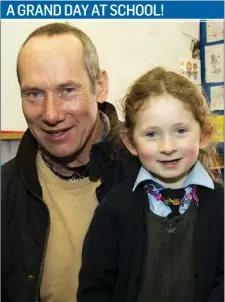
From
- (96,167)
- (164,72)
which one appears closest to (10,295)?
(96,167)

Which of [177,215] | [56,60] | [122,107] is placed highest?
[56,60]

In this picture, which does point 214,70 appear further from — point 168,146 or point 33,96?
point 33,96

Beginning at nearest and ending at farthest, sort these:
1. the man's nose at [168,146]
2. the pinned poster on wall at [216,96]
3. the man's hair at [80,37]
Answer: the man's nose at [168,146]
the man's hair at [80,37]
the pinned poster on wall at [216,96]

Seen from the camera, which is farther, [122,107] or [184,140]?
[122,107]

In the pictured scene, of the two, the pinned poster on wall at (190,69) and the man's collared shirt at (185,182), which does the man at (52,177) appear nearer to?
the man's collared shirt at (185,182)

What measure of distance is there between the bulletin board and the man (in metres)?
0.27

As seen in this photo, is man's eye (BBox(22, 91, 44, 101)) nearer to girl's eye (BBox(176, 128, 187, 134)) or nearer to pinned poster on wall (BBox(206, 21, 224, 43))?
girl's eye (BBox(176, 128, 187, 134))

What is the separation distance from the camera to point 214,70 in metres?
1.03

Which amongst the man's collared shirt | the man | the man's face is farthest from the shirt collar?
the man's face

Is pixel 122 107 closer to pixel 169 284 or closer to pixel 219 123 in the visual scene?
pixel 219 123

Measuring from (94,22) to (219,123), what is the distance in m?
0.39

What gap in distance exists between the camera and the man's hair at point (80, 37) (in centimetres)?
86

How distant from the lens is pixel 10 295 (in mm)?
864

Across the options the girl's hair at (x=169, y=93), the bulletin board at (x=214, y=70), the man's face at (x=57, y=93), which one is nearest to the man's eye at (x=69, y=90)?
the man's face at (x=57, y=93)
